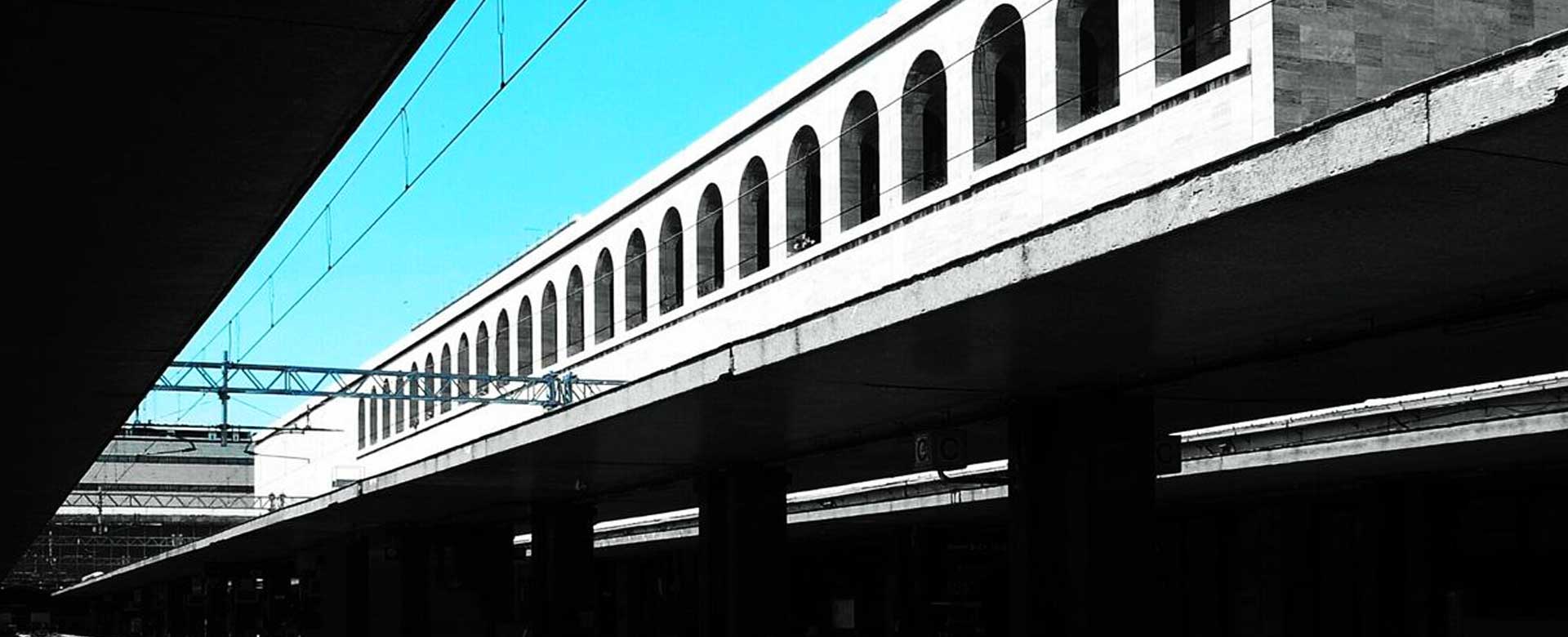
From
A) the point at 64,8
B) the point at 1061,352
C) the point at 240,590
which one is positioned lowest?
the point at 240,590

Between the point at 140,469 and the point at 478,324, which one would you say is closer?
the point at 478,324

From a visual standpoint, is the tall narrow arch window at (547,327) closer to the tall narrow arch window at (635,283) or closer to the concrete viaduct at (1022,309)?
the concrete viaduct at (1022,309)

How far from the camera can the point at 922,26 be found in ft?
140

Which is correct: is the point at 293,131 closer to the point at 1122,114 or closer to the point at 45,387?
the point at 45,387

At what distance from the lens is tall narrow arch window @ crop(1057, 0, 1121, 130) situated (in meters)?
37.3

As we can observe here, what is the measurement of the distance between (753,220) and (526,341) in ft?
69.3

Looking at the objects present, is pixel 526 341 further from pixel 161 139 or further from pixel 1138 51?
pixel 161 139

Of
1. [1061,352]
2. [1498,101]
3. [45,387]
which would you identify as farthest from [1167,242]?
[45,387]

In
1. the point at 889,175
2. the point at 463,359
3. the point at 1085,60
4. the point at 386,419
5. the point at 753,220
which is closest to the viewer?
the point at 1085,60

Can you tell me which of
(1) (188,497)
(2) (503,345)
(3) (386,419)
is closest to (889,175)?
(2) (503,345)

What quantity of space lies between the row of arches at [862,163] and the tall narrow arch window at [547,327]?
6cm

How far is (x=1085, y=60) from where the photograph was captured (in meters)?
38.2

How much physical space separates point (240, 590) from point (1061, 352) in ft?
225

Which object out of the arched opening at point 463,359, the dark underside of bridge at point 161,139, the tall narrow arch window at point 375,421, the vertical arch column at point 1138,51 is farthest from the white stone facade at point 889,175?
the tall narrow arch window at point 375,421
